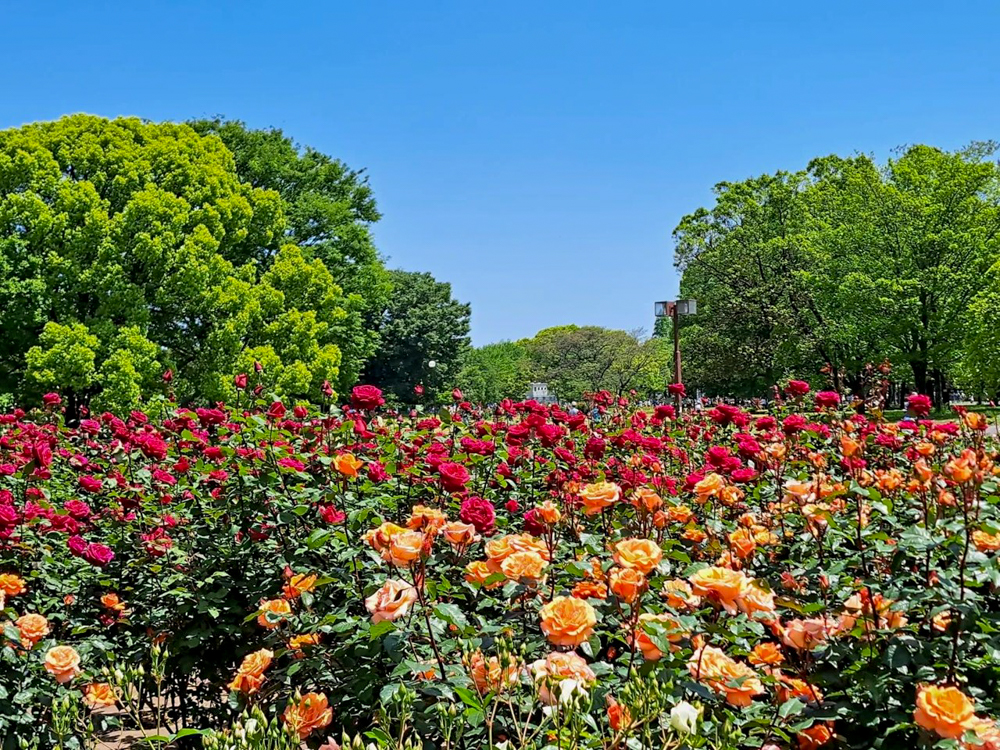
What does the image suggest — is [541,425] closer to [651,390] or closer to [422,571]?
[422,571]

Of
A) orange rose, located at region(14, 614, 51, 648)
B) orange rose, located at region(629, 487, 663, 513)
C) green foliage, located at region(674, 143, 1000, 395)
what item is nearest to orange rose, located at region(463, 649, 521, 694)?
orange rose, located at region(629, 487, 663, 513)

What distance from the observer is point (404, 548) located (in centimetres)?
162

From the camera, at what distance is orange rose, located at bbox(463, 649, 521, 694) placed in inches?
57.9

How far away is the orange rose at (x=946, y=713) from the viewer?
4.38ft

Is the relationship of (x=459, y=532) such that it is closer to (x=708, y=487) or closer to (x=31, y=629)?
(x=708, y=487)

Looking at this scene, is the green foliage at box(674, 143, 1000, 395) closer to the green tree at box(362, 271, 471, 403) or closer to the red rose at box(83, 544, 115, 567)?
the green tree at box(362, 271, 471, 403)

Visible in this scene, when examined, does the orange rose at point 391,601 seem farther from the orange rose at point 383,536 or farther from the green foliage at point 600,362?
the green foliage at point 600,362

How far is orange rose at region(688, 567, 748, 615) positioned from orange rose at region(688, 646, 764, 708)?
12 centimetres

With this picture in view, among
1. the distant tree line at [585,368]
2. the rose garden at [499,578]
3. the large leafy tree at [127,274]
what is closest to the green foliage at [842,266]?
the distant tree line at [585,368]

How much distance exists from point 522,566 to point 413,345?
37.7m

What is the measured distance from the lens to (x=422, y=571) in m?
1.76

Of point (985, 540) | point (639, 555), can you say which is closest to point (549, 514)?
point (639, 555)

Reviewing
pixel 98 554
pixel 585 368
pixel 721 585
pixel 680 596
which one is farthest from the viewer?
pixel 585 368

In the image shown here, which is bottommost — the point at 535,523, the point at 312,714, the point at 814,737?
the point at 814,737
